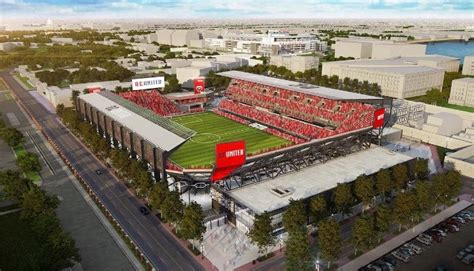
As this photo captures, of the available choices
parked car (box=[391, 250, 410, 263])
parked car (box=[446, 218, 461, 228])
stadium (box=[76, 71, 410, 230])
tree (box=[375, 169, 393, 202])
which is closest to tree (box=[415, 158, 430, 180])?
stadium (box=[76, 71, 410, 230])

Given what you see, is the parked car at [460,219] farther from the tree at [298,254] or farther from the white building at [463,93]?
the white building at [463,93]

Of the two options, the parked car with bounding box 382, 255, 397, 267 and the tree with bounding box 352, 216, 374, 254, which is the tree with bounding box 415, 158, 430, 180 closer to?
the parked car with bounding box 382, 255, 397, 267

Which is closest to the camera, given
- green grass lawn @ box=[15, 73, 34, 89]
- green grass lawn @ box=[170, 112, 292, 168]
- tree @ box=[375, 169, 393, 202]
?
tree @ box=[375, 169, 393, 202]

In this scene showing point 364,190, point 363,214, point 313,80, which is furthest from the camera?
point 313,80

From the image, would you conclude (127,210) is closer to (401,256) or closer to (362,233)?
(362,233)

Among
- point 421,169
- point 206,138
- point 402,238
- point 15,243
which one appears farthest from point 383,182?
point 15,243

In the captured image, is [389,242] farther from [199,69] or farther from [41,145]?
[199,69]
